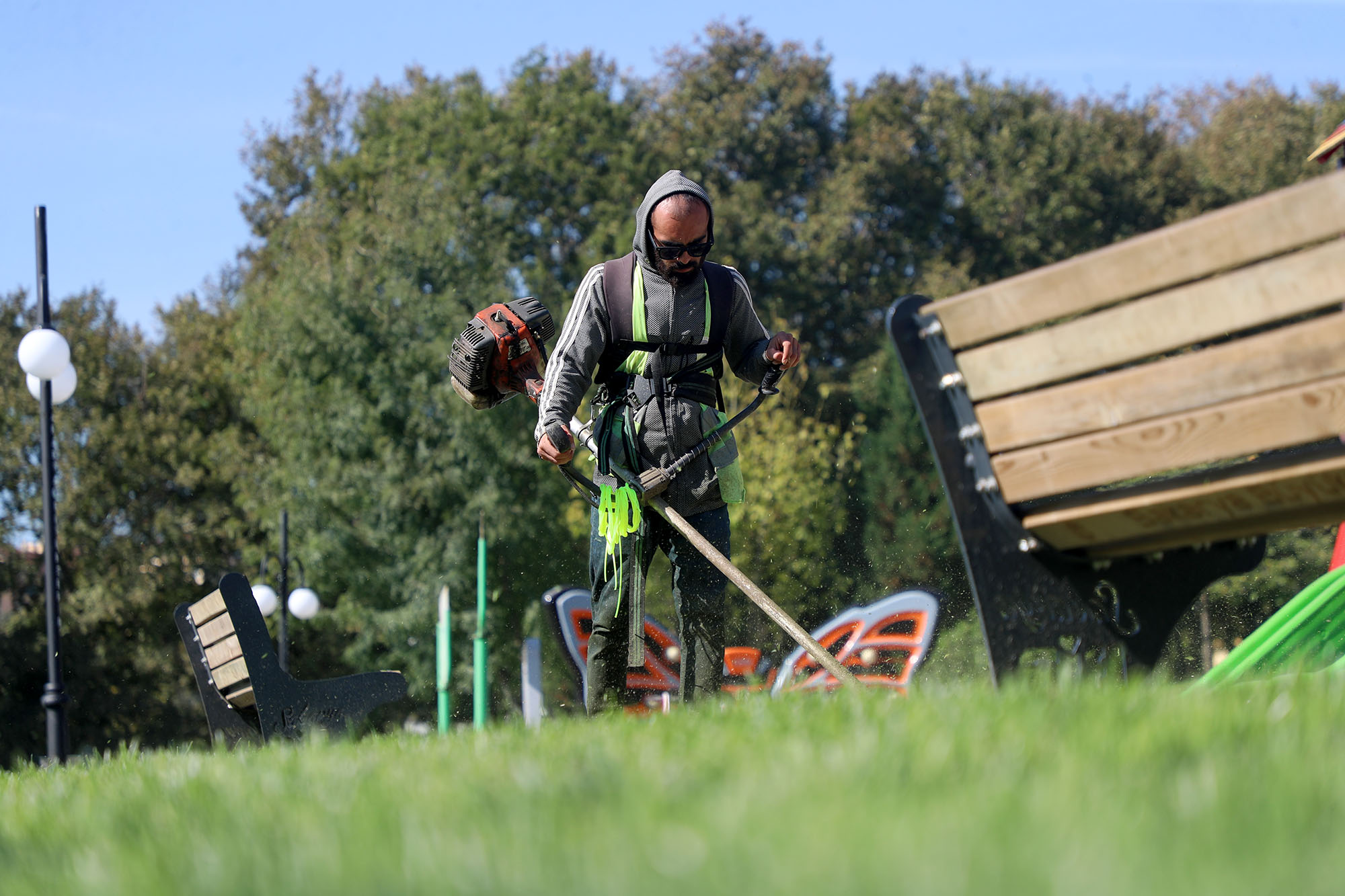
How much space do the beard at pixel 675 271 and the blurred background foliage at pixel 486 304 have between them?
21.6 metres

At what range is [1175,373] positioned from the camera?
8.66 feet

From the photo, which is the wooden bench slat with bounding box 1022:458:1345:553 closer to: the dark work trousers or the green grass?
the green grass

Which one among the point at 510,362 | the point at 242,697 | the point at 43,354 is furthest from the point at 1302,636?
the point at 43,354

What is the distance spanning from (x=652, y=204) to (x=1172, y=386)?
111 inches

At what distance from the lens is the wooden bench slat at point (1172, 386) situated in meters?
2.50

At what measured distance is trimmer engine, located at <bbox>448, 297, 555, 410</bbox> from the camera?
5.64 metres

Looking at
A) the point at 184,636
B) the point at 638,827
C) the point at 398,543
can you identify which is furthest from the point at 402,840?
the point at 398,543

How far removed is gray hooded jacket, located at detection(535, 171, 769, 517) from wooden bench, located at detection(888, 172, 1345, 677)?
2.12m

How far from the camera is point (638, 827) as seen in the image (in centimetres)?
163

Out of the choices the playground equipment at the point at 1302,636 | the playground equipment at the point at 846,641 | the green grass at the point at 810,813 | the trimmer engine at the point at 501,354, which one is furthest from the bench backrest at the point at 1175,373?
the playground equipment at the point at 846,641

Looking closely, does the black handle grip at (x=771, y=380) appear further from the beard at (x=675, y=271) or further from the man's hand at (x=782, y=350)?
the beard at (x=675, y=271)

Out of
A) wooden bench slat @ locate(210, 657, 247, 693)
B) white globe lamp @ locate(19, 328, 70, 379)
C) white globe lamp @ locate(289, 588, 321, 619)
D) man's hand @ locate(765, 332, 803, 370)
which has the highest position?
white globe lamp @ locate(19, 328, 70, 379)

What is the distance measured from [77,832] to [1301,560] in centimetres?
3305

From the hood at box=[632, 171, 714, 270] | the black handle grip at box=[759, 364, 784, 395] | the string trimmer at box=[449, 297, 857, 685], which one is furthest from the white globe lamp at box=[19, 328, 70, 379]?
the black handle grip at box=[759, 364, 784, 395]
